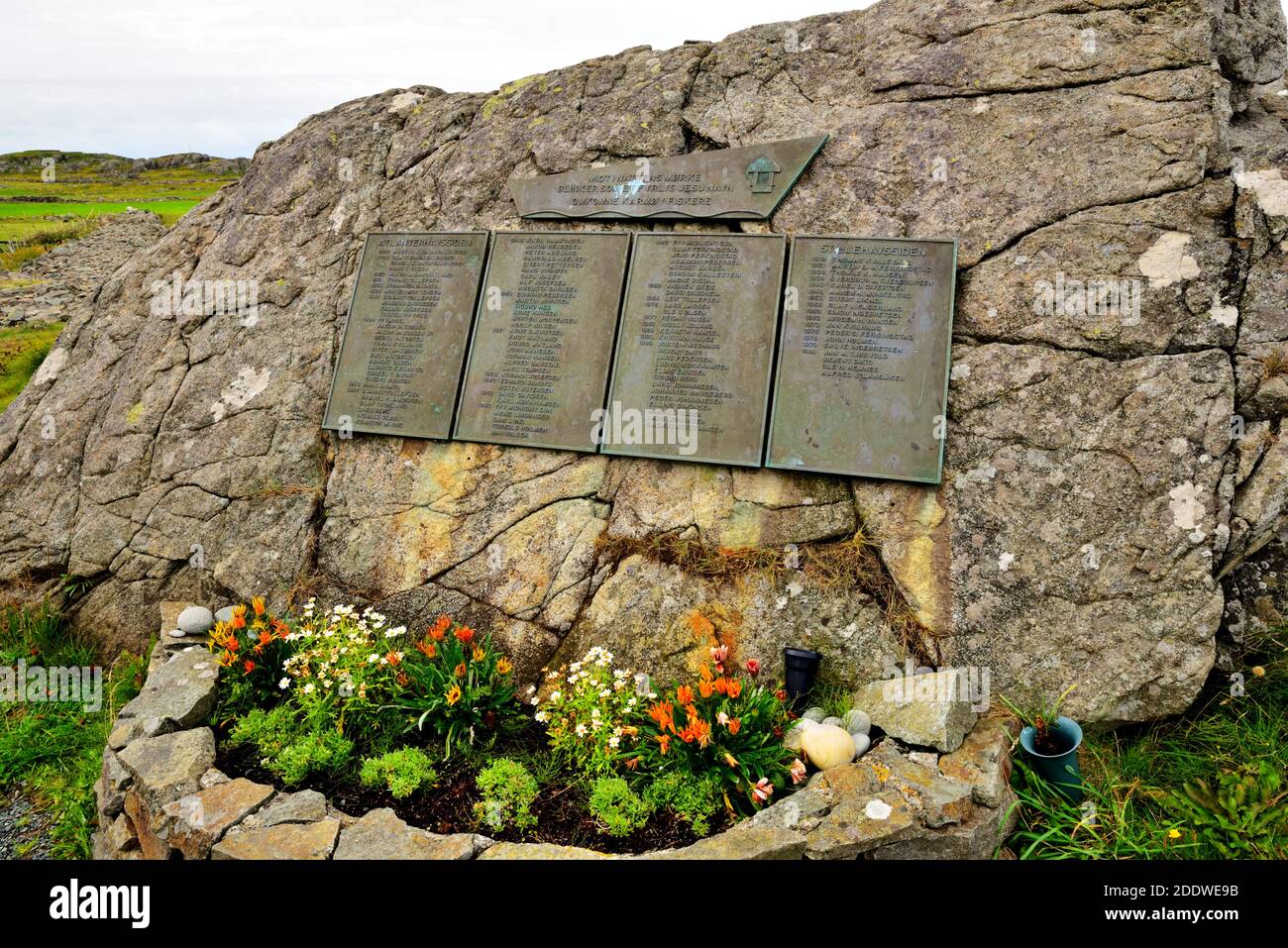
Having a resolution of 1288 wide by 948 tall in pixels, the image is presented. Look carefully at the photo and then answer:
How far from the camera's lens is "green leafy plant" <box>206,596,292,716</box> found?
438 cm

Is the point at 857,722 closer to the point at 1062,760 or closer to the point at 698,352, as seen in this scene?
the point at 1062,760

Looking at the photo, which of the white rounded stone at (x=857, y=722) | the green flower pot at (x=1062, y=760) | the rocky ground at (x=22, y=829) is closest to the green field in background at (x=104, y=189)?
the rocky ground at (x=22, y=829)

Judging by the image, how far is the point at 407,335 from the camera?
17.7 feet

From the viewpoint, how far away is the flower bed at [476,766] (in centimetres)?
324

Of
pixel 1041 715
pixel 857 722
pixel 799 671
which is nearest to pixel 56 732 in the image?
pixel 799 671

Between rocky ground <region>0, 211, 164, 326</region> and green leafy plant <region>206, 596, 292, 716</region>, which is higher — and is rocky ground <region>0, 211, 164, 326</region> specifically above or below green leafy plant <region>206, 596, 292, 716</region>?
above

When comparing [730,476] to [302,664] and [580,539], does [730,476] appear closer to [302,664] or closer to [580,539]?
[580,539]

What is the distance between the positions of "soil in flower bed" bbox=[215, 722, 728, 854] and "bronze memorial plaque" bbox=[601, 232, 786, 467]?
1.76 meters

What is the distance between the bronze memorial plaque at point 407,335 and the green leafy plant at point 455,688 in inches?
53.8

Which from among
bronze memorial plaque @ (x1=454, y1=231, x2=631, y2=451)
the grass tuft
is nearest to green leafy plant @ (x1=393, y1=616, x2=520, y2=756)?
bronze memorial plaque @ (x1=454, y1=231, x2=631, y2=451)

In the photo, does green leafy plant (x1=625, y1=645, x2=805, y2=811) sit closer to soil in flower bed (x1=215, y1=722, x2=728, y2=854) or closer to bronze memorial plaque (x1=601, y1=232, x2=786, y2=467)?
soil in flower bed (x1=215, y1=722, x2=728, y2=854)

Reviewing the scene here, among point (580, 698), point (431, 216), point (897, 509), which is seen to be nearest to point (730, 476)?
point (897, 509)

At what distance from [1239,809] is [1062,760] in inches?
25.0

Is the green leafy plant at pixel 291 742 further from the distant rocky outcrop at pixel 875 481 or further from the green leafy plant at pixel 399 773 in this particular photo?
the distant rocky outcrop at pixel 875 481
